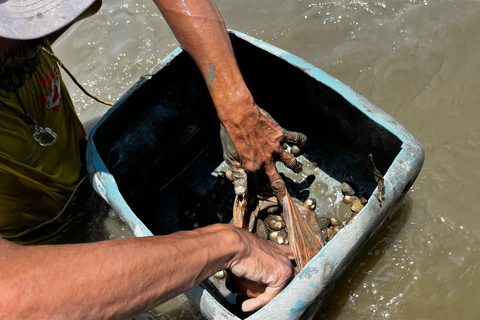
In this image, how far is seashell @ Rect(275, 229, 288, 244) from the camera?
2.28 m

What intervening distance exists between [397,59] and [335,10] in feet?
2.23

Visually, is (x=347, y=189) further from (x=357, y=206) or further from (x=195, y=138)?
(x=195, y=138)

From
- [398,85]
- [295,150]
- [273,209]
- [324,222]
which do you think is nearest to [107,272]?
[273,209]

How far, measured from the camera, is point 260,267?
1.54 metres

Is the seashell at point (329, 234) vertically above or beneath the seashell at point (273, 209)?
beneath

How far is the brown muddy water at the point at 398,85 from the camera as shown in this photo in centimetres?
218

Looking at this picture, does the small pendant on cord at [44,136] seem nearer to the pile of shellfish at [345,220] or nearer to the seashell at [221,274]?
the seashell at [221,274]

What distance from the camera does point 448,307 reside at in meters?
2.09

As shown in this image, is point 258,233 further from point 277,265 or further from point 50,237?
point 50,237

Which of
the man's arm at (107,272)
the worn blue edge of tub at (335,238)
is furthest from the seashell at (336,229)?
the man's arm at (107,272)

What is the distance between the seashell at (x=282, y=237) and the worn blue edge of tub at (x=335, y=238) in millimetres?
554

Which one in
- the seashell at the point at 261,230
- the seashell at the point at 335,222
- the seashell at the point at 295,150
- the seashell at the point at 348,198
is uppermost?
the seashell at the point at 295,150

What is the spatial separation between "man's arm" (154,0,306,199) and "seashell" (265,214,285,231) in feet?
1.68

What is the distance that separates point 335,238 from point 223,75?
867 mm
